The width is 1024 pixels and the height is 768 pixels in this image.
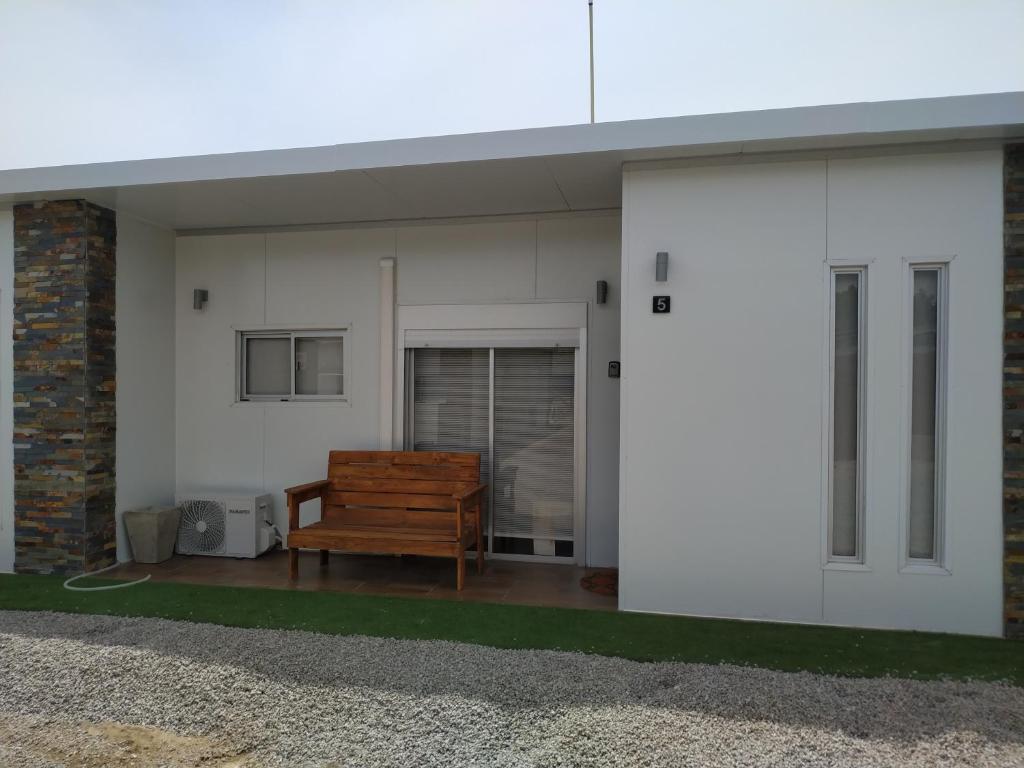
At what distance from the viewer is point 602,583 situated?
545 centimetres

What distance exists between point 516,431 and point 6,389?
4426 millimetres

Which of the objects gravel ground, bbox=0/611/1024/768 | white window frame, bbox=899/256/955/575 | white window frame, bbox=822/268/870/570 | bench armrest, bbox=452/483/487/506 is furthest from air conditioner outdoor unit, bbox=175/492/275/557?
white window frame, bbox=899/256/955/575

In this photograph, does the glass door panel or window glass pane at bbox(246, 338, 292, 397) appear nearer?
the glass door panel

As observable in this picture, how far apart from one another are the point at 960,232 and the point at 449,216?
3995 millimetres

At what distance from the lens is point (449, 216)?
6219 mm

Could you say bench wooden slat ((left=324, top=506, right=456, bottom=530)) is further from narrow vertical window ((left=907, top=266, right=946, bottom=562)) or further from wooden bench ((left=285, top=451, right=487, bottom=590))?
narrow vertical window ((left=907, top=266, right=946, bottom=562))

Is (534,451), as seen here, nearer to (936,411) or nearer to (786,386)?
(786,386)

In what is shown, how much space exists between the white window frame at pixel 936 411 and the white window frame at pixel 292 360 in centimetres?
465

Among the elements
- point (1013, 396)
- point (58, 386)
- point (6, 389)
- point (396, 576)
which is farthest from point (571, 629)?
point (6, 389)

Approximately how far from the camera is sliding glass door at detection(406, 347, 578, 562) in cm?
614

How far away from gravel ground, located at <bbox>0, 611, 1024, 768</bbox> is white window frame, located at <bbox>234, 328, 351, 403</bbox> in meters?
2.97

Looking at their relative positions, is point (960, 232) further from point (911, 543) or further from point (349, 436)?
point (349, 436)

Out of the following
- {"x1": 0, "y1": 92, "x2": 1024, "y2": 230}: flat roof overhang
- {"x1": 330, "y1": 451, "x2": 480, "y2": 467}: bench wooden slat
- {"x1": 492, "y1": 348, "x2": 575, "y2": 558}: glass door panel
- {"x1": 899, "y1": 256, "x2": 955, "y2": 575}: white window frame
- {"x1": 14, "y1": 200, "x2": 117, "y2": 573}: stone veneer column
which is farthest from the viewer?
{"x1": 492, "y1": 348, "x2": 575, "y2": 558}: glass door panel

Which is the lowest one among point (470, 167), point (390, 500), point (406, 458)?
point (390, 500)
